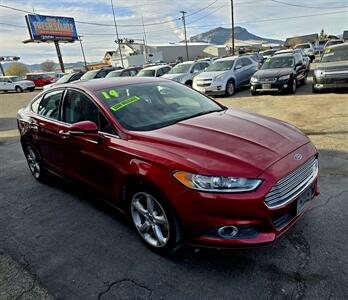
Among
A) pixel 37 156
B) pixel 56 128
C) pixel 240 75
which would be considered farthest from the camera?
pixel 240 75

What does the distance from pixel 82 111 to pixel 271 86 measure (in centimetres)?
928

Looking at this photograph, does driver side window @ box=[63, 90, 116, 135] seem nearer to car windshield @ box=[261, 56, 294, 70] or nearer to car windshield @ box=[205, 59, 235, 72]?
car windshield @ box=[261, 56, 294, 70]

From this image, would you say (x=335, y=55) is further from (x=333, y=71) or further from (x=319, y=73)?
(x=333, y=71)

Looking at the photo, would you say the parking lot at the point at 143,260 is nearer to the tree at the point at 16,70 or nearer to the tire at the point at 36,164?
the tire at the point at 36,164

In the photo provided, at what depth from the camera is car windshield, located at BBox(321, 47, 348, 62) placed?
10.3 m

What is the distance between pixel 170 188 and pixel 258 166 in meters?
0.72

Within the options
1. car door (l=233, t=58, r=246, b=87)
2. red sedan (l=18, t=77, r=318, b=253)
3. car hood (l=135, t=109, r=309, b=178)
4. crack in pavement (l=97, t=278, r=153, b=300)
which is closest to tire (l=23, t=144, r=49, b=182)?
red sedan (l=18, t=77, r=318, b=253)

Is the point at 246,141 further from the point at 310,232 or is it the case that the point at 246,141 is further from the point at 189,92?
the point at 189,92

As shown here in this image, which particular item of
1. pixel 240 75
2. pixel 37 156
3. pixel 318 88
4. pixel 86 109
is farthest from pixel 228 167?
pixel 240 75

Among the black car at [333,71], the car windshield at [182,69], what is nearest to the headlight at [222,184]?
the black car at [333,71]

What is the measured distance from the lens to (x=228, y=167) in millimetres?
2188

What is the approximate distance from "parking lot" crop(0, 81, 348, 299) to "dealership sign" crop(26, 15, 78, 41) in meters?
40.3

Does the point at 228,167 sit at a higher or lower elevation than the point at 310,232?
higher

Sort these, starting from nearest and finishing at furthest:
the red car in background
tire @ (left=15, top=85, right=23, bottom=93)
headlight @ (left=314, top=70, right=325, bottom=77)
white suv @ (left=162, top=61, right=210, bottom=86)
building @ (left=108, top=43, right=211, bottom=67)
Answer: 1. headlight @ (left=314, top=70, right=325, bottom=77)
2. white suv @ (left=162, top=61, right=210, bottom=86)
3. tire @ (left=15, top=85, right=23, bottom=93)
4. the red car in background
5. building @ (left=108, top=43, right=211, bottom=67)
